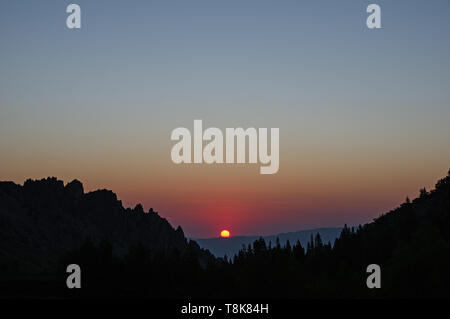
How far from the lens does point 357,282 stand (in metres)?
197

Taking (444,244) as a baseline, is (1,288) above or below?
below

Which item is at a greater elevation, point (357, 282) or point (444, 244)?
point (444, 244)
